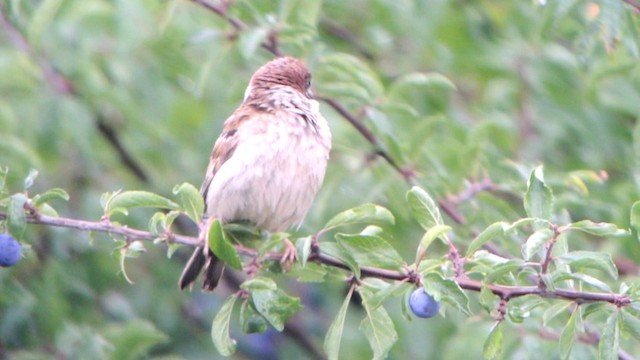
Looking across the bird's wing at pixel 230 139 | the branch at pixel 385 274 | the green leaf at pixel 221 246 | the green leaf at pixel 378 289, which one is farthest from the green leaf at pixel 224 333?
the bird's wing at pixel 230 139

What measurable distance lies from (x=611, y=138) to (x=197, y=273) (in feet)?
8.08

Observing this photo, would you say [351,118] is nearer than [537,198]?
No

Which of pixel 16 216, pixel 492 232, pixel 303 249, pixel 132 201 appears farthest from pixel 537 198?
pixel 16 216

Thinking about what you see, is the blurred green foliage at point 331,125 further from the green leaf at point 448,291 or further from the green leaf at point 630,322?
the green leaf at point 448,291

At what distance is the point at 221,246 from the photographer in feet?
10.5

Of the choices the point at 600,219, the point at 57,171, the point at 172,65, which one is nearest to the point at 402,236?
the point at 600,219

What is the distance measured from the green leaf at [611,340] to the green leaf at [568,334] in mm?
85

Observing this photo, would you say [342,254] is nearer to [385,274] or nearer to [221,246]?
[385,274]

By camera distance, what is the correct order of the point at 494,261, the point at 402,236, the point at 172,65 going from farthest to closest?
1. the point at 172,65
2. the point at 402,236
3. the point at 494,261

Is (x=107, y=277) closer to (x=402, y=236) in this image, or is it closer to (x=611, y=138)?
(x=402, y=236)

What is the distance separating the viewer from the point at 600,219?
515cm

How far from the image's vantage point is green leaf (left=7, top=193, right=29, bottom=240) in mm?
3059

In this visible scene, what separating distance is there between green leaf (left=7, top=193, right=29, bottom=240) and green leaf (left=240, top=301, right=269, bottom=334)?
2.27 feet

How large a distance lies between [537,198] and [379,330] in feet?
1.96
